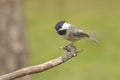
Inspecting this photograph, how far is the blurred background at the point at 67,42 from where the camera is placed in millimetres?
8028

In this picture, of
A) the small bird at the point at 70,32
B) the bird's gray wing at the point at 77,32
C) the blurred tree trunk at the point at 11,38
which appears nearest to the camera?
the small bird at the point at 70,32

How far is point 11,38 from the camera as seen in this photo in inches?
315

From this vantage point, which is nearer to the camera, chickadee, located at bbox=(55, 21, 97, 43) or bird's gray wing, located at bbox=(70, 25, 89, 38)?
chickadee, located at bbox=(55, 21, 97, 43)

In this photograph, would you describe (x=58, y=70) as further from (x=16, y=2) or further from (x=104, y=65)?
(x=16, y=2)

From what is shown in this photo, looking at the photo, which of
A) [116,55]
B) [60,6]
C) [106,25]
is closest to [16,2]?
[116,55]

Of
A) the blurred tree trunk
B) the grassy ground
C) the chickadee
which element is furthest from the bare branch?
→ the grassy ground

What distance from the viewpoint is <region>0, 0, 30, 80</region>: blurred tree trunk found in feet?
25.8

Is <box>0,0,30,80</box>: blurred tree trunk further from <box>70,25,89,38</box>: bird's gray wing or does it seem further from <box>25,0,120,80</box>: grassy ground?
<box>70,25,89,38</box>: bird's gray wing

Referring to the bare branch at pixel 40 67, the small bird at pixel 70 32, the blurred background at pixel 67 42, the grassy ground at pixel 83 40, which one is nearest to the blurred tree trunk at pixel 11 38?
the blurred background at pixel 67 42

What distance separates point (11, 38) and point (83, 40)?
141 inches

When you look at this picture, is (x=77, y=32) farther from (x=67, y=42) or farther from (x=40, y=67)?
(x=67, y=42)

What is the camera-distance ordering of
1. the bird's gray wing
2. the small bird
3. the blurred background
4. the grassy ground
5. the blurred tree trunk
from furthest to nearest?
the grassy ground, the blurred background, the blurred tree trunk, the bird's gray wing, the small bird

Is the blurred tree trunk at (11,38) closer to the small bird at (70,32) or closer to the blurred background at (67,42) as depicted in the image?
the blurred background at (67,42)

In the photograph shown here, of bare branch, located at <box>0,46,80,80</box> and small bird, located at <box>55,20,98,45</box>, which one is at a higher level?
small bird, located at <box>55,20,98,45</box>
